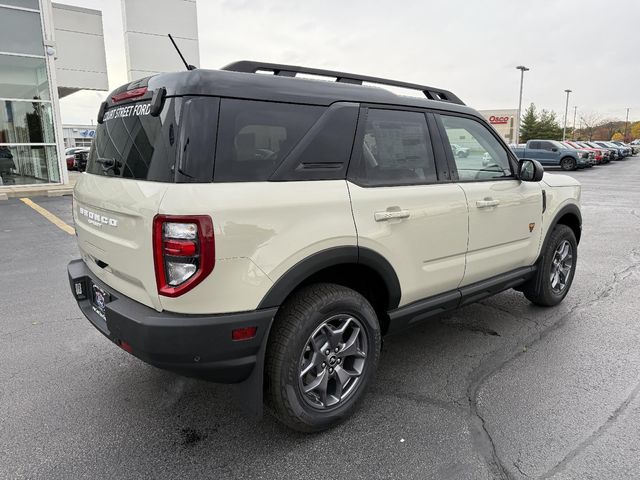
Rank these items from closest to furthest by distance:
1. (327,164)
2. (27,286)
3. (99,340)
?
(327,164), (99,340), (27,286)

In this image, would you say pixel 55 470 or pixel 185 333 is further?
pixel 55 470

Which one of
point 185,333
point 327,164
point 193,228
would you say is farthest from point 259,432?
point 327,164

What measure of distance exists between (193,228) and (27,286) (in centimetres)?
432

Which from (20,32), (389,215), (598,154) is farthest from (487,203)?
(598,154)

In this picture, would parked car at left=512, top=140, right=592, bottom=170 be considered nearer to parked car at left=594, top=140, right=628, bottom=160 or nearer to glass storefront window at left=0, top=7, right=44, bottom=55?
parked car at left=594, top=140, right=628, bottom=160

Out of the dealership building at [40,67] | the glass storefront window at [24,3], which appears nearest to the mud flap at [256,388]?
the dealership building at [40,67]

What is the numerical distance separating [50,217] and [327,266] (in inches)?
385

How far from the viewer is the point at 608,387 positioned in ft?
10.2

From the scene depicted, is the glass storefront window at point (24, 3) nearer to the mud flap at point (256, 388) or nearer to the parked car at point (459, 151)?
the parked car at point (459, 151)

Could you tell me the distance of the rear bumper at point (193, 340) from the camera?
2.14m

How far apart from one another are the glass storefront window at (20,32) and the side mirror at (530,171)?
1642 cm

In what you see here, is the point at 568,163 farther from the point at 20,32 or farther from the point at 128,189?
the point at 128,189

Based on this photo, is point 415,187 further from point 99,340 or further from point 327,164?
point 99,340

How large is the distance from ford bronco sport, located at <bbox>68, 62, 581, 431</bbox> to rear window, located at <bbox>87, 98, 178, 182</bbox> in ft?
0.04
